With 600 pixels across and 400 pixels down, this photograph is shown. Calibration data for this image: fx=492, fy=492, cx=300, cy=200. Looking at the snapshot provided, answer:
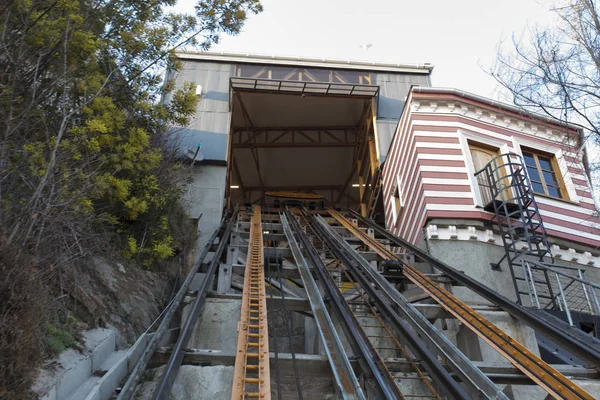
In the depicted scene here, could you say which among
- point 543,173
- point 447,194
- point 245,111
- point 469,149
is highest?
point 245,111

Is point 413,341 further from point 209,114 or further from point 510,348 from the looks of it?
point 209,114

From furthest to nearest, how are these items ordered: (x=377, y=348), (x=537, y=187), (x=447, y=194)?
(x=537, y=187)
(x=447, y=194)
(x=377, y=348)

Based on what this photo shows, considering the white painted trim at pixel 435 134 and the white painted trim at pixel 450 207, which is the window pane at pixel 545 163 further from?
the white painted trim at pixel 450 207

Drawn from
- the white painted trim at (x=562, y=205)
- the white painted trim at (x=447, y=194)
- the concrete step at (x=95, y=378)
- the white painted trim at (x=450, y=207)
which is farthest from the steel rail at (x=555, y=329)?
the white painted trim at (x=562, y=205)

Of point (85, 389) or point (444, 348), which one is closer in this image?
point (85, 389)

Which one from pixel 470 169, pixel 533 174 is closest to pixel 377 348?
pixel 470 169

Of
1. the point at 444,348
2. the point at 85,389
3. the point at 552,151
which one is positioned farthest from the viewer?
the point at 552,151

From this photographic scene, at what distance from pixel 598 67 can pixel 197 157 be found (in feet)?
32.5

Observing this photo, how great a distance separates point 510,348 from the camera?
4.55m

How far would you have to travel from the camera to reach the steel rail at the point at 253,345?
11.7 feet

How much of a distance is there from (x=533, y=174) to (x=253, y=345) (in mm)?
9115

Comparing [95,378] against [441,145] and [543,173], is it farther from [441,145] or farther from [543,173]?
[543,173]

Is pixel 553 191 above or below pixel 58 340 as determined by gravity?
above

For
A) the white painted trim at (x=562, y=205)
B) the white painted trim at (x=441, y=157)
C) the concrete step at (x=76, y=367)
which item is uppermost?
the white painted trim at (x=441, y=157)
